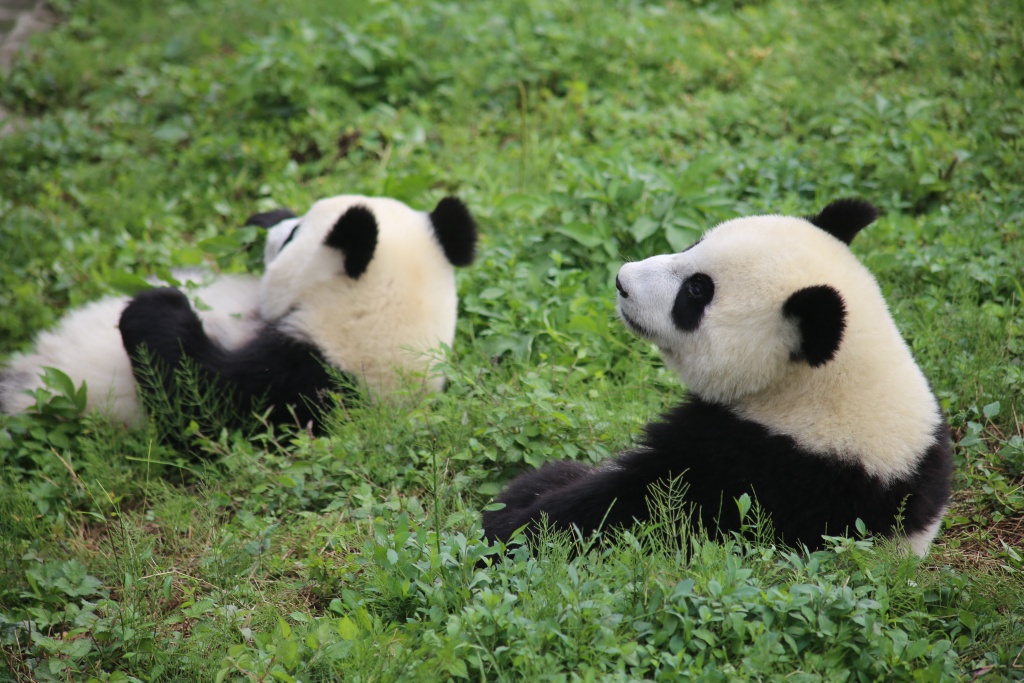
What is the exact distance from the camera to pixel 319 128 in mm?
6316

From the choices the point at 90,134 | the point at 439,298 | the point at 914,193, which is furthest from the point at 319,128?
the point at 914,193

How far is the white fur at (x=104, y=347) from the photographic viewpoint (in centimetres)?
427

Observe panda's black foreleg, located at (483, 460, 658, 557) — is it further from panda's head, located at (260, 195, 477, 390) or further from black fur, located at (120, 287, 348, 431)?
black fur, located at (120, 287, 348, 431)

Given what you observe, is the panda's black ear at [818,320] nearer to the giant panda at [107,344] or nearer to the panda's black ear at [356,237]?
the panda's black ear at [356,237]

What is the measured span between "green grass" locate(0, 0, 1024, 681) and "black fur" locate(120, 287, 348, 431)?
6.7 inches

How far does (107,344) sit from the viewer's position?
176 inches

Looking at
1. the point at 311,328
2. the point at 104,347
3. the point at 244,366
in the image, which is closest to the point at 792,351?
the point at 311,328

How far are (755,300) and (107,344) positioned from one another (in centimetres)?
318

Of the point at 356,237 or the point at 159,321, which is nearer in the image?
the point at 356,237

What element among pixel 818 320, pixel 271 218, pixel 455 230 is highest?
pixel 818 320

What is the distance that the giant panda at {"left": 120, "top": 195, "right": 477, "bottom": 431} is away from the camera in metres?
4.04

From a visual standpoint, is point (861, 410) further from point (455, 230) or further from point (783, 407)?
point (455, 230)

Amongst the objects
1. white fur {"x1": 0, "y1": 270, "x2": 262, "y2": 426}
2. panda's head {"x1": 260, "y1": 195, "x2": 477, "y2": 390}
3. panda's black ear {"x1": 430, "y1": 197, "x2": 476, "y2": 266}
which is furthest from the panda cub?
white fur {"x1": 0, "y1": 270, "x2": 262, "y2": 426}

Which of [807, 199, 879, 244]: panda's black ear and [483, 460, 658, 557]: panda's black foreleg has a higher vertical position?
[807, 199, 879, 244]: panda's black ear
